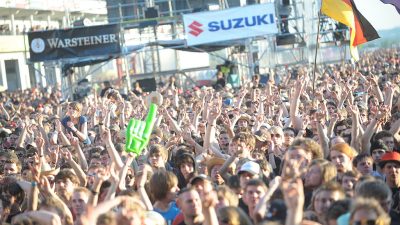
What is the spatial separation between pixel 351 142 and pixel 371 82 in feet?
15.8

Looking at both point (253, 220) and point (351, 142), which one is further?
point (351, 142)

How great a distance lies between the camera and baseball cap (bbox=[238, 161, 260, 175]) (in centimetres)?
810

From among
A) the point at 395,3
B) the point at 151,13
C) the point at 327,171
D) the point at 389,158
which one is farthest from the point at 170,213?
the point at 151,13

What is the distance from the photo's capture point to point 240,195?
26.5 ft

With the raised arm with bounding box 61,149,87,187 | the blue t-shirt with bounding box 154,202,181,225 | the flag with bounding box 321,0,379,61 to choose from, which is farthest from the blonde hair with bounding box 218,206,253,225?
the flag with bounding box 321,0,379,61

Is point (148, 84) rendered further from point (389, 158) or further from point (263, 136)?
point (389, 158)

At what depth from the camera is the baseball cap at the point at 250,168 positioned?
319 inches

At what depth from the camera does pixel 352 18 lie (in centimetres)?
1644

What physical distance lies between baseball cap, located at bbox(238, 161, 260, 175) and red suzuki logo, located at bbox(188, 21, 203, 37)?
18.6 m

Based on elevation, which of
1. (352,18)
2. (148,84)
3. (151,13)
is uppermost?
(151,13)

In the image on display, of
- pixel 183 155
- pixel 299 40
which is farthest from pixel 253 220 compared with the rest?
pixel 299 40

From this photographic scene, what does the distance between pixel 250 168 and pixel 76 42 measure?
1972 centimetres

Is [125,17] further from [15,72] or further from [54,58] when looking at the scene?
[15,72]

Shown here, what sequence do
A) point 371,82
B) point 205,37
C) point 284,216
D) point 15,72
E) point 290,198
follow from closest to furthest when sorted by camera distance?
point 290,198, point 284,216, point 371,82, point 205,37, point 15,72
